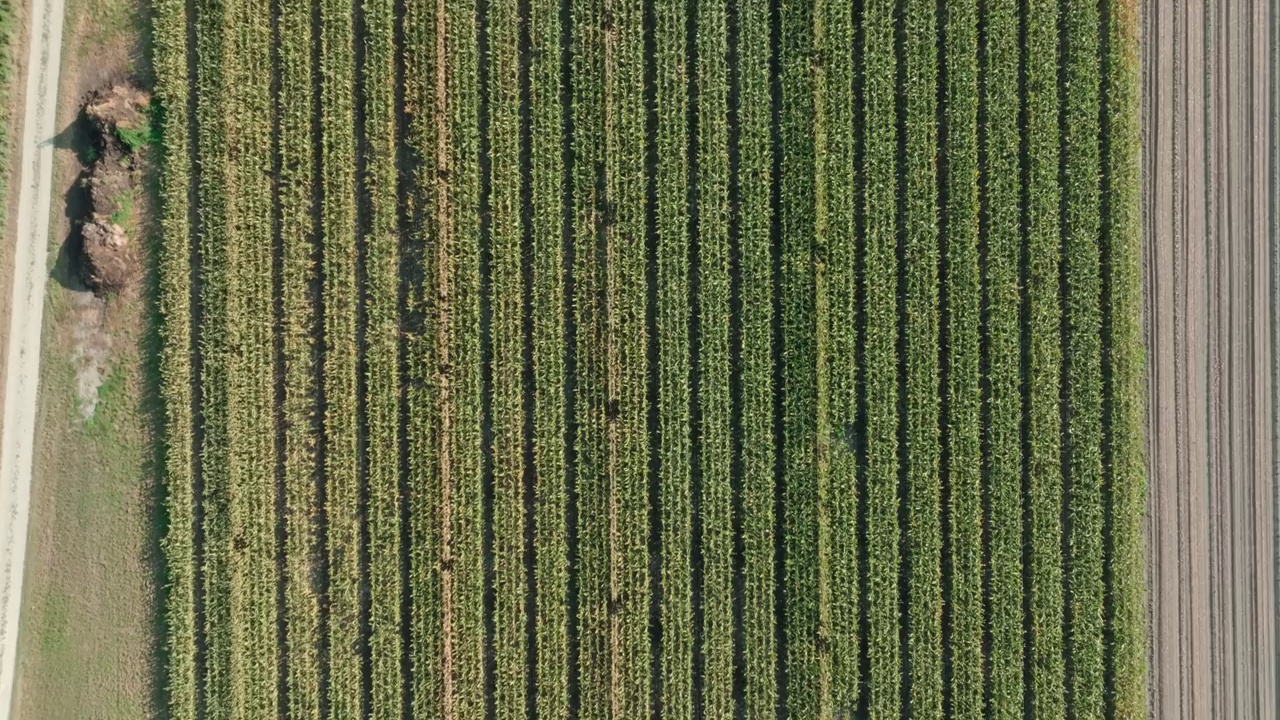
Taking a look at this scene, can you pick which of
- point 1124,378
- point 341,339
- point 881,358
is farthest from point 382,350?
point 1124,378

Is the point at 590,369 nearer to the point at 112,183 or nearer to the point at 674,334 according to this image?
the point at 674,334

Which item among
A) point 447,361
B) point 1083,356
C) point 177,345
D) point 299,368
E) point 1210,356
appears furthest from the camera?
point 1210,356

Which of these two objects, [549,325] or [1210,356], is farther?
[1210,356]

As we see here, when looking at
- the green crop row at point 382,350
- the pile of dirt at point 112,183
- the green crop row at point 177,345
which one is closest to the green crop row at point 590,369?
the green crop row at point 382,350

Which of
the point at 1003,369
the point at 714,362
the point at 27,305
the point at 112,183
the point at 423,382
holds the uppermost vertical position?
the point at 112,183

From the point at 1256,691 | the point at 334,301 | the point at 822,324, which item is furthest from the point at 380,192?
the point at 1256,691

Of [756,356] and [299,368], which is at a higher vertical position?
[756,356]

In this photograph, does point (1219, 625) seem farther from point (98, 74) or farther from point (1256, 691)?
point (98, 74)
